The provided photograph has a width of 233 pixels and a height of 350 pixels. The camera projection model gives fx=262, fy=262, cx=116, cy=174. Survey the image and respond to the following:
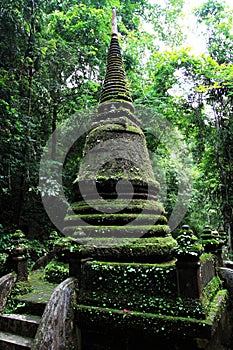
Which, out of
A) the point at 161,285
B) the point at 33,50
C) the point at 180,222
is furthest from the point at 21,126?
the point at 180,222

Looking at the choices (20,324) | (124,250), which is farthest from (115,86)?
(20,324)

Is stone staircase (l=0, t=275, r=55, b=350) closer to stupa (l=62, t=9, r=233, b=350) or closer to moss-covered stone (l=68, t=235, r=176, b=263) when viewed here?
stupa (l=62, t=9, r=233, b=350)

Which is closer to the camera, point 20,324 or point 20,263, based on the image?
point 20,324

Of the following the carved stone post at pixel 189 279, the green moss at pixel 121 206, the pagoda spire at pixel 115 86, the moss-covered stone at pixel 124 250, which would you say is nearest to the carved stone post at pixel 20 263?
the green moss at pixel 121 206

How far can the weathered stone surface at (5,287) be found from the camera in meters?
4.26

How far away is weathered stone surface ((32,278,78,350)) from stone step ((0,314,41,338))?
0.56 m

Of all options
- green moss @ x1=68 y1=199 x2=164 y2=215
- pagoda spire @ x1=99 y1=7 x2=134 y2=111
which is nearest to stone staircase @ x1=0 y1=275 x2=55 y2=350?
green moss @ x1=68 y1=199 x2=164 y2=215

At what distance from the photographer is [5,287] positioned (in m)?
4.35

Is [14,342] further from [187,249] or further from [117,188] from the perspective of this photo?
[117,188]

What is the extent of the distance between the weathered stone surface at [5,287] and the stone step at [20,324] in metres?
0.22

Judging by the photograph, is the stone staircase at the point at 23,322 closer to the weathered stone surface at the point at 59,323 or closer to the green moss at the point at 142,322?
the weathered stone surface at the point at 59,323

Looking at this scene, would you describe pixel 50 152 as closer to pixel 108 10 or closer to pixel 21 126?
pixel 21 126

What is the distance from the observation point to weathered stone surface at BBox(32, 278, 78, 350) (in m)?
3.07

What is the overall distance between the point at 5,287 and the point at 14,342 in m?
0.94
